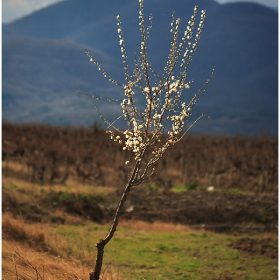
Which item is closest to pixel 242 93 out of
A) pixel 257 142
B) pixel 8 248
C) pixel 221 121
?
pixel 221 121

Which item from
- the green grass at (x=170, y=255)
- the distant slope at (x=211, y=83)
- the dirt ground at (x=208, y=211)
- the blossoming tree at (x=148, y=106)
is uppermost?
the distant slope at (x=211, y=83)

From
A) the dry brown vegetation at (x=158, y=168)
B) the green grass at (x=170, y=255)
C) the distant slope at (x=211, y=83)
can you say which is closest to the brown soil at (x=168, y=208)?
the green grass at (x=170, y=255)

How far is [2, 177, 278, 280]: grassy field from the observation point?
693cm

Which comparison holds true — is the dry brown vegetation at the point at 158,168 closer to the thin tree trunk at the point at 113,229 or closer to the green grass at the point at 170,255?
the green grass at the point at 170,255

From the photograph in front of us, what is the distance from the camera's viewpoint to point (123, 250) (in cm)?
1114

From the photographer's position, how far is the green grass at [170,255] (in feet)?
27.9

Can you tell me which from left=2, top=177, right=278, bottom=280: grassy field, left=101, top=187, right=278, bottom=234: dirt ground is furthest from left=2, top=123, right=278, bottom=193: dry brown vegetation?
left=2, top=177, right=278, bottom=280: grassy field

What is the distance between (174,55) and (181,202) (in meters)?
11.8

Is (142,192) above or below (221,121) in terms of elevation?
below

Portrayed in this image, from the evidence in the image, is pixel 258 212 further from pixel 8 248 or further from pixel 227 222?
pixel 8 248

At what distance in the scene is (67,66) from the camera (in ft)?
602

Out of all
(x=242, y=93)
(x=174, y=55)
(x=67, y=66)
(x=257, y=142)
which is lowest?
(x=174, y=55)

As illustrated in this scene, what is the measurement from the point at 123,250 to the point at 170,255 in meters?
1.01

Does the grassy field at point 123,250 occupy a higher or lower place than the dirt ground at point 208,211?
lower
